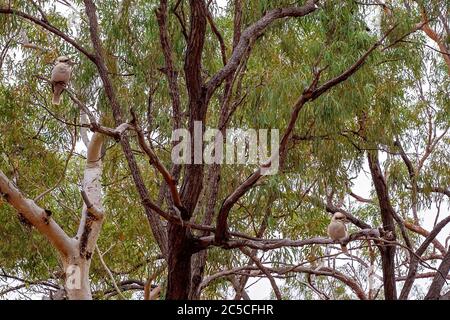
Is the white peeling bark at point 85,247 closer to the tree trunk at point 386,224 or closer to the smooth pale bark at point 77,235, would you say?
the smooth pale bark at point 77,235

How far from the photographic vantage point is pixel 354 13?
5.29 m

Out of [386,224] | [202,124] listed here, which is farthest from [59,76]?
[386,224]

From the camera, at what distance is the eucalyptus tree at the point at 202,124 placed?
4.45m

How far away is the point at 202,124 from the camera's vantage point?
4.31 metres

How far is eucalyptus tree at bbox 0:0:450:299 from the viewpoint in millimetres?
4449

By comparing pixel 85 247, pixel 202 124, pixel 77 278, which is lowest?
pixel 77 278

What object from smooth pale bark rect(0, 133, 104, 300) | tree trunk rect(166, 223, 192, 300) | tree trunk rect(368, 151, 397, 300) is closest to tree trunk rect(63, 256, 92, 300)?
smooth pale bark rect(0, 133, 104, 300)

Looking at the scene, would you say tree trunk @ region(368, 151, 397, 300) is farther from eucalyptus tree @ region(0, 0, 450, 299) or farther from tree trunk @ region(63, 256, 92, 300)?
tree trunk @ region(63, 256, 92, 300)

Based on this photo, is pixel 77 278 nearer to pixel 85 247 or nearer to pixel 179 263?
pixel 85 247

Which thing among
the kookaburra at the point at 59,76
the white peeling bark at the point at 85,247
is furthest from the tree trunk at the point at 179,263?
the kookaburra at the point at 59,76
